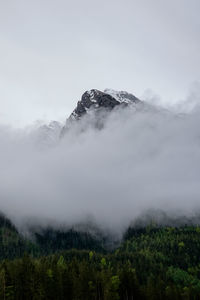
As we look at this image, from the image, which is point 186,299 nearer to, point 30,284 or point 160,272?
point 30,284

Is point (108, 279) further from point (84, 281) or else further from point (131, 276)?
point (131, 276)

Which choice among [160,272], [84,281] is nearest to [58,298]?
[84,281]

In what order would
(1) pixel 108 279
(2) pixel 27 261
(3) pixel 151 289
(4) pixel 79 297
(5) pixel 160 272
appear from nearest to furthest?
(2) pixel 27 261 < (4) pixel 79 297 < (1) pixel 108 279 < (3) pixel 151 289 < (5) pixel 160 272

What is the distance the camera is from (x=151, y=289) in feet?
310

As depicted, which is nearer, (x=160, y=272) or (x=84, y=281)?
(x=84, y=281)

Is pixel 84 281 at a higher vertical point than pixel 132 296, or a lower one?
higher

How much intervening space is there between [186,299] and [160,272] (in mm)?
89025

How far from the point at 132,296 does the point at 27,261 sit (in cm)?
3573

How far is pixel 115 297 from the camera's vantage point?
81.9 meters

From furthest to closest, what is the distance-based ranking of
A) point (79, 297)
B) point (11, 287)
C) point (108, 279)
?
point (108, 279), point (79, 297), point (11, 287)

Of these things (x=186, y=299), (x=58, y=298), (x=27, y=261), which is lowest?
(x=186, y=299)

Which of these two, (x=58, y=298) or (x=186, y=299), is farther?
(x=186, y=299)

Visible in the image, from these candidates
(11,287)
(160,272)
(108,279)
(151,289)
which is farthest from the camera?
(160,272)

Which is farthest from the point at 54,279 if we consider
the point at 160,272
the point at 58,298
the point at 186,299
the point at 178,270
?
the point at 178,270
